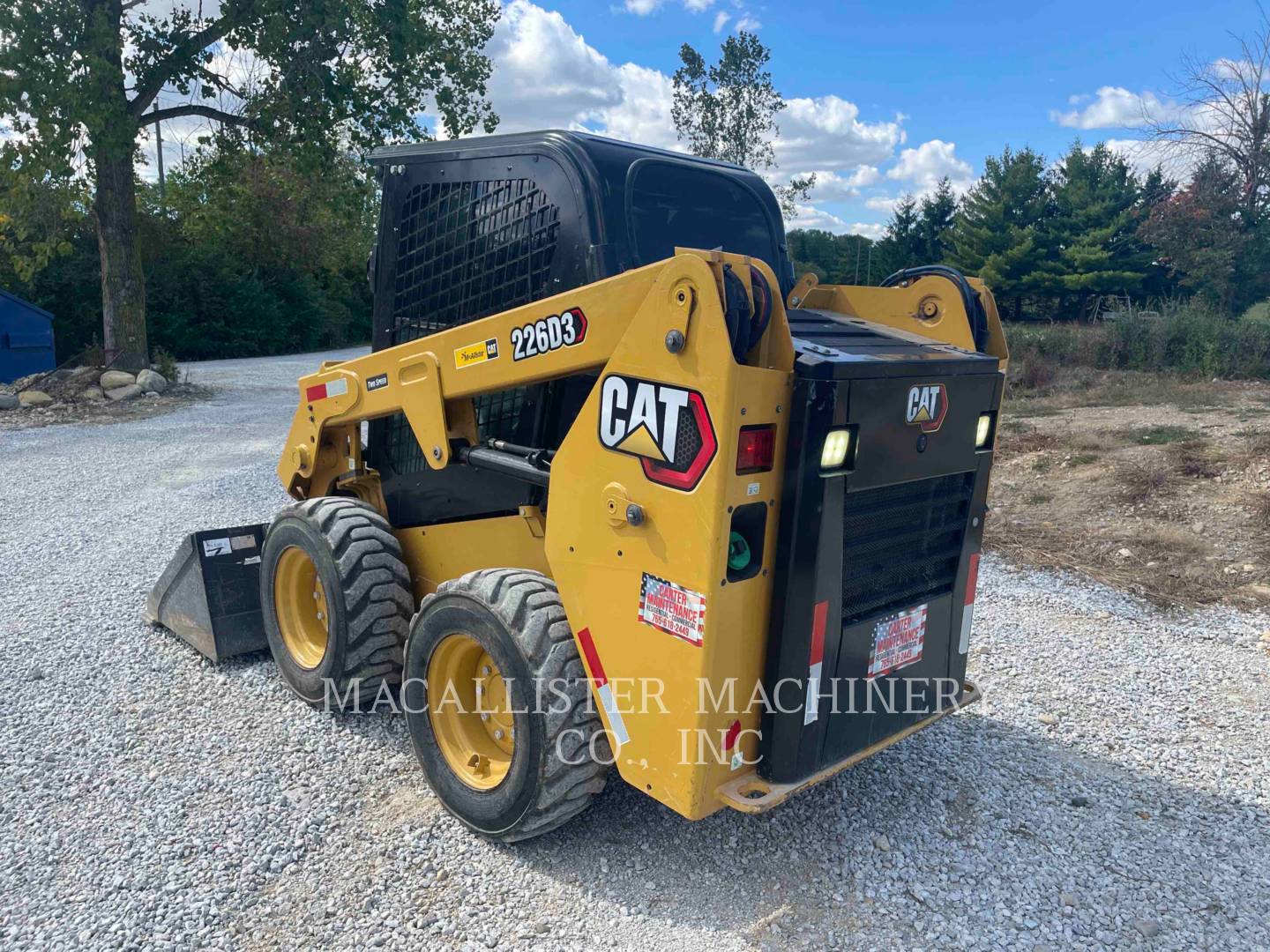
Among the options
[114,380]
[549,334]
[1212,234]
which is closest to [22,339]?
[114,380]

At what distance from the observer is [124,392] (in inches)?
582

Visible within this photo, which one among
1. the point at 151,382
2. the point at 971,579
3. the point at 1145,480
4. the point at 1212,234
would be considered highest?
the point at 1212,234

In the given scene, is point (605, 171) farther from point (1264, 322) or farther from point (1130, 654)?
point (1264, 322)

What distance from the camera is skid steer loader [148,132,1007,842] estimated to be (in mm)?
2617

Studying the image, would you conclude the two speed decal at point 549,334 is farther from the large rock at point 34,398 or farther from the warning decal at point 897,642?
the large rock at point 34,398

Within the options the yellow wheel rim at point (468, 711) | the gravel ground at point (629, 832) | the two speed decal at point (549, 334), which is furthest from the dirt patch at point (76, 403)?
the two speed decal at point (549, 334)

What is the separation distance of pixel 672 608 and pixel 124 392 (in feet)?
48.4

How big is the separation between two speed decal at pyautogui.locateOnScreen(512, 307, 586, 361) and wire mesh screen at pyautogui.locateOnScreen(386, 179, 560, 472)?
0.36 m

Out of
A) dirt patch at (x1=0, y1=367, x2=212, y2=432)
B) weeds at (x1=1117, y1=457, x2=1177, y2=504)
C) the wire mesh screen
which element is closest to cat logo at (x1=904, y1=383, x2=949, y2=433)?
the wire mesh screen

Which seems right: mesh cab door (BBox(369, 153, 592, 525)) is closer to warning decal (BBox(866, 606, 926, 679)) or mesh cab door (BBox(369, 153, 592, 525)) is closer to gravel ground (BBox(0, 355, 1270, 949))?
gravel ground (BBox(0, 355, 1270, 949))

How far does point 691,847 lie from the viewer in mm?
3205

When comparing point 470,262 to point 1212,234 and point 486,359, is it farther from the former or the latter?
point 1212,234

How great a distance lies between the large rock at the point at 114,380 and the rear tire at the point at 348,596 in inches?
494

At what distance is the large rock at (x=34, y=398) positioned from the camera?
13797 millimetres
